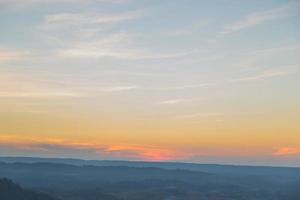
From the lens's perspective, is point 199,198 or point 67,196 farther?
point 199,198

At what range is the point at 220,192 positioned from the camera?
14162 cm

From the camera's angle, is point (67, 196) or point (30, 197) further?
point (67, 196)

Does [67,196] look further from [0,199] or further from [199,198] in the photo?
[0,199]

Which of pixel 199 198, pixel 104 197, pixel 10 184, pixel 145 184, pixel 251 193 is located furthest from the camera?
pixel 145 184

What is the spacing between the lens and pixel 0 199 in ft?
205

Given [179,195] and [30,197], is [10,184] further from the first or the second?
[179,195]

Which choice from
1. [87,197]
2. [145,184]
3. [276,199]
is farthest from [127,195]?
[145,184]

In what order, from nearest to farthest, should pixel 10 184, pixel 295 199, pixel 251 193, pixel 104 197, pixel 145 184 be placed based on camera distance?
pixel 10 184
pixel 104 197
pixel 295 199
pixel 251 193
pixel 145 184

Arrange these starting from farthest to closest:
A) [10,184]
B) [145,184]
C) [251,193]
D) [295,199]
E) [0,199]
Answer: [145,184]
[251,193]
[295,199]
[10,184]
[0,199]

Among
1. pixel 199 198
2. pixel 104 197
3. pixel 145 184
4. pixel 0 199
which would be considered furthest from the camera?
pixel 145 184

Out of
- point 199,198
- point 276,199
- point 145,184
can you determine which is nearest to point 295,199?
point 276,199

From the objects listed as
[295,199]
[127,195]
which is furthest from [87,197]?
[295,199]

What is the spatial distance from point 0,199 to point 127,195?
5689 centimetres

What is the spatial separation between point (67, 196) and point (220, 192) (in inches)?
1858
